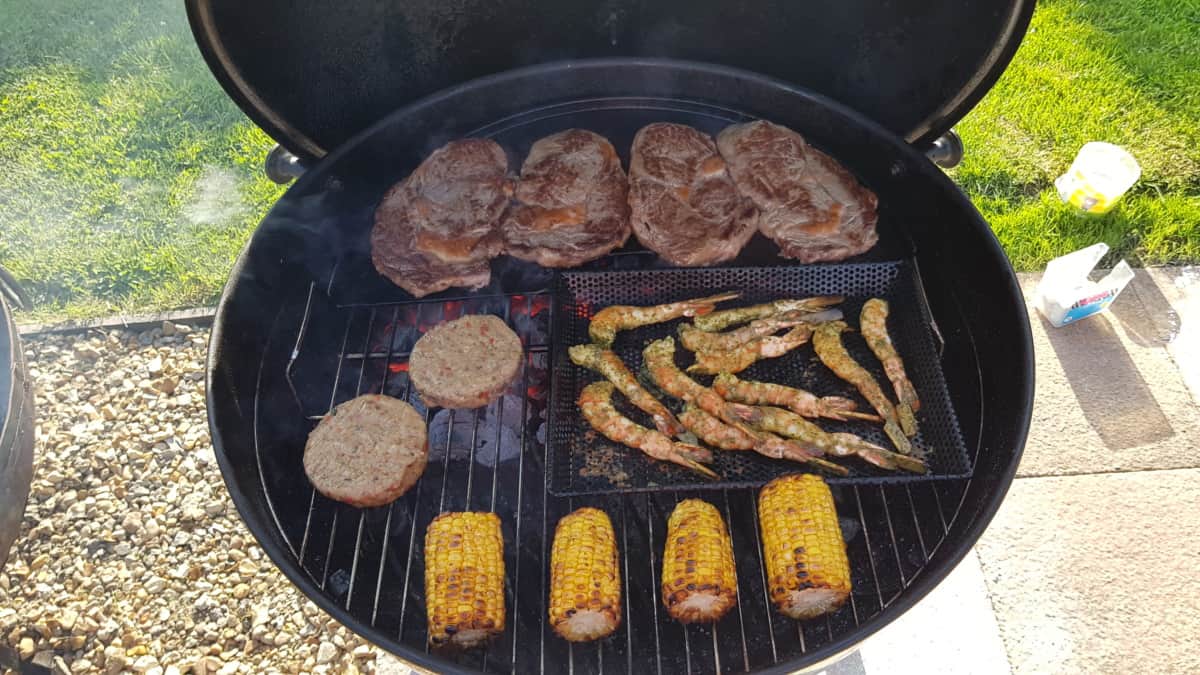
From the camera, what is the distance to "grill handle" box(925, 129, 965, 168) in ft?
12.6

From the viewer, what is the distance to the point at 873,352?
3.33 m

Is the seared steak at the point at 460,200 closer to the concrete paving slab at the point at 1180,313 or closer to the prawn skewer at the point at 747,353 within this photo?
the prawn skewer at the point at 747,353

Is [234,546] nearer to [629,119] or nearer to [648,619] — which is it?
[648,619]

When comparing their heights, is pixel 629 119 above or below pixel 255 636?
above

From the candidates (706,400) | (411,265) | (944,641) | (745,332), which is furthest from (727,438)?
(944,641)

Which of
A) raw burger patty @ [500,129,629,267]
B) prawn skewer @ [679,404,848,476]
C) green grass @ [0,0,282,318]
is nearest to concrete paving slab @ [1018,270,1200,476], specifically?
prawn skewer @ [679,404,848,476]

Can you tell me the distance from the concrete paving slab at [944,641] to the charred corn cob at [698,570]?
1440mm

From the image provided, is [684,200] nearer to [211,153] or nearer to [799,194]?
[799,194]

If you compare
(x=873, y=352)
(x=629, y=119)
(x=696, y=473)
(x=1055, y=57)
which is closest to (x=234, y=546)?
(x=696, y=473)

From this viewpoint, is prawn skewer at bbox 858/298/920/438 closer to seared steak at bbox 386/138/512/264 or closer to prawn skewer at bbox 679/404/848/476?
prawn skewer at bbox 679/404/848/476

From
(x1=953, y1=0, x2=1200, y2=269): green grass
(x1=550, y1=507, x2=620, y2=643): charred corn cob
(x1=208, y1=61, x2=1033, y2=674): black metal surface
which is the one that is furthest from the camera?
(x1=953, y1=0, x2=1200, y2=269): green grass

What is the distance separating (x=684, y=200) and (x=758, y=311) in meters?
0.69

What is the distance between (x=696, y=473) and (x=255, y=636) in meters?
2.72

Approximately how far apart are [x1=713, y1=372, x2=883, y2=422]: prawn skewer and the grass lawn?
129 inches
